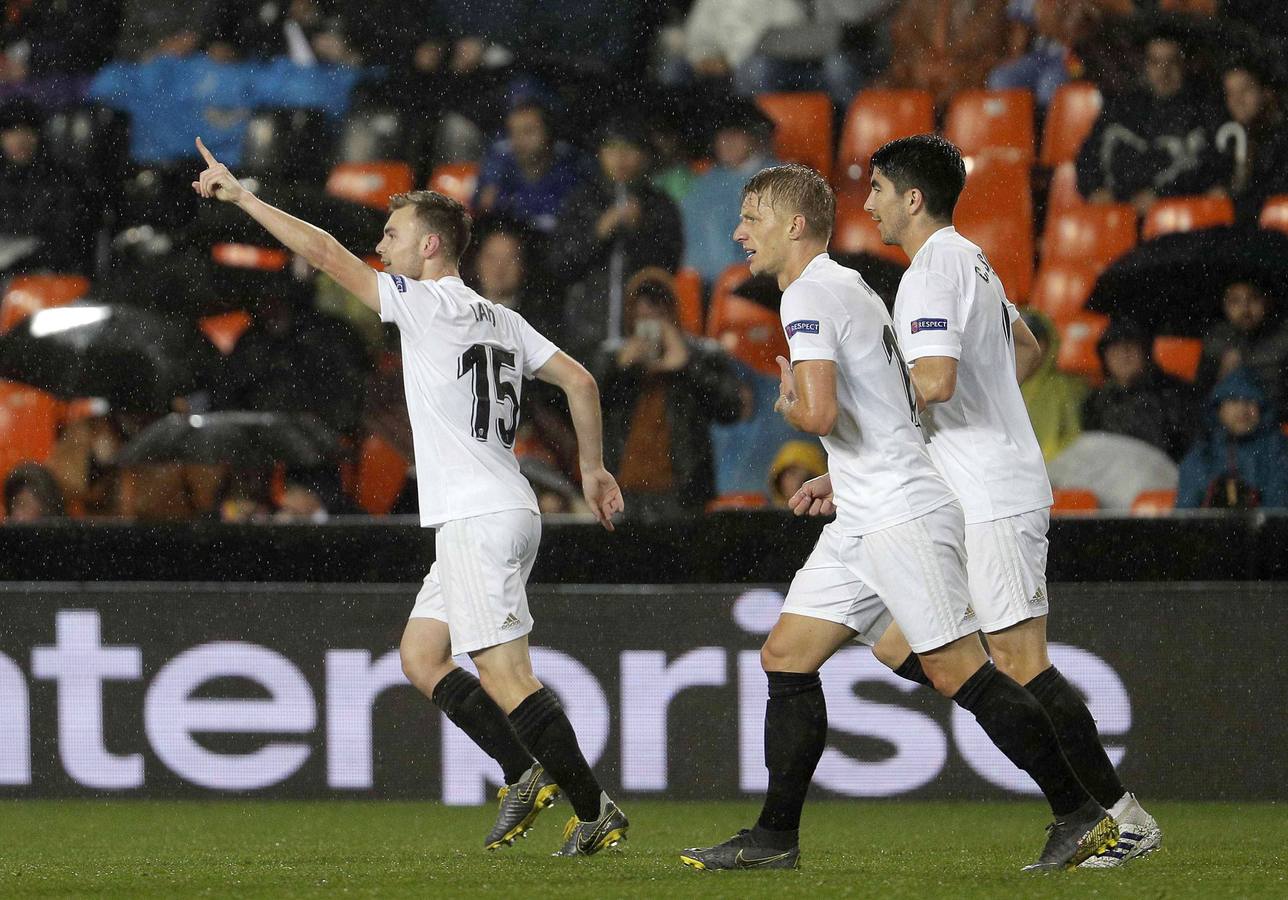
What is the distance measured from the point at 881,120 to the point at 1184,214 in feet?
5.02

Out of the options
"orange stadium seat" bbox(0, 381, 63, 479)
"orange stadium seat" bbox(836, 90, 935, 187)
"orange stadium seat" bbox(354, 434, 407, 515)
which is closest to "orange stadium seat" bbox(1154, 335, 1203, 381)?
"orange stadium seat" bbox(836, 90, 935, 187)

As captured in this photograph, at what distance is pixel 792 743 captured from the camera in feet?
12.0

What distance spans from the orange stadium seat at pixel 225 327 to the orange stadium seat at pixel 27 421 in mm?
699

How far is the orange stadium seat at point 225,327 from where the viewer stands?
7.49m

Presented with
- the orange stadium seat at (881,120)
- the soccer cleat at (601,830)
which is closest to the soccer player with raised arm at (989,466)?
the soccer cleat at (601,830)

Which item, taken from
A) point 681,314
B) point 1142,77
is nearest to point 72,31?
point 681,314

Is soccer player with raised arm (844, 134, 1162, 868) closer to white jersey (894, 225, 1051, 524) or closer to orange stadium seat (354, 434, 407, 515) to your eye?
white jersey (894, 225, 1051, 524)

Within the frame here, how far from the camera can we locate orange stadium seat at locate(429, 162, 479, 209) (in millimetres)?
8164

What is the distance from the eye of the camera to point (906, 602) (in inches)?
138

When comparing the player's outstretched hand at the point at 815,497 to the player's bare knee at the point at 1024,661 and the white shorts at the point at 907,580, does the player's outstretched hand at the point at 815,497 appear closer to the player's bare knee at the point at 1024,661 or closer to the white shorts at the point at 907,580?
the white shorts at the point at 907,580

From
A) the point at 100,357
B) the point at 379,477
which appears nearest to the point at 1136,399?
the point at 379,477

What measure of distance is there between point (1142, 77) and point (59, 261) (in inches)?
202

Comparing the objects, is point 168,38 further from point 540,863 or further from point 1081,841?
point 1081,841

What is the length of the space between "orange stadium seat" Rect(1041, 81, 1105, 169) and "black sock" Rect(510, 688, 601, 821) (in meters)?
4.98
